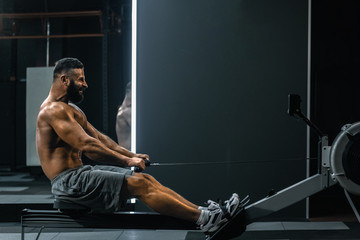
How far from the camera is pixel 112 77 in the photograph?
23.2 feet

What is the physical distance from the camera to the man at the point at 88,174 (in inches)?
112

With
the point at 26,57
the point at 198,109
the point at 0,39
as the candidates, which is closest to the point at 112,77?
the point at 26,57

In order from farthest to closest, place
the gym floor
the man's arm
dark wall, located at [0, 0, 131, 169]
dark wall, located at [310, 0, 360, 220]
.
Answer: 1. dark wall, located at [0, 0, 131, 169]
2. dark wall, located at [310, 0, 360, 220]
3. the gym floor
4. the man's arm

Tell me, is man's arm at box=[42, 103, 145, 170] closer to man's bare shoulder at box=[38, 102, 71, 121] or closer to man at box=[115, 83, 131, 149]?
A: man's bare shoulder at box=[38, 102, 71, 121]

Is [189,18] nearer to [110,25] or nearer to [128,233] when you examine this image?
[128,233]

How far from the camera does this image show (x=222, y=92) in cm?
460

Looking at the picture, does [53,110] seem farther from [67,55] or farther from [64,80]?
[67,55]

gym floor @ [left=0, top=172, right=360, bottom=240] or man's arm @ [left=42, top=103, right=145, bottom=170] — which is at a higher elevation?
man's arm @ [left=42, top=103, right=145, bottom=170]

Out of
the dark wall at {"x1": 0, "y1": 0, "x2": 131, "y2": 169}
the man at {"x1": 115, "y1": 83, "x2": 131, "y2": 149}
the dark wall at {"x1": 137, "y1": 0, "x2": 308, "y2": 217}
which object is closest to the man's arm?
the dark wall at {"x1": 137, "y1": 0, "x2": 308, "y2": 217}

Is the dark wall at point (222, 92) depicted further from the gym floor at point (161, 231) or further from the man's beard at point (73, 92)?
the man's beard at point (73, 92)

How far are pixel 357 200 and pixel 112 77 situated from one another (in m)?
3.84

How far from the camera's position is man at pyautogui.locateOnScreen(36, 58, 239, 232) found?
2.86 m

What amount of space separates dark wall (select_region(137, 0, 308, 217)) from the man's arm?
1.74 metres

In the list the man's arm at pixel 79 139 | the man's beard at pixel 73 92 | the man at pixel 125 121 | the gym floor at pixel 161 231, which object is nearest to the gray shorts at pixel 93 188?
the man's arm at pixel 79 139
